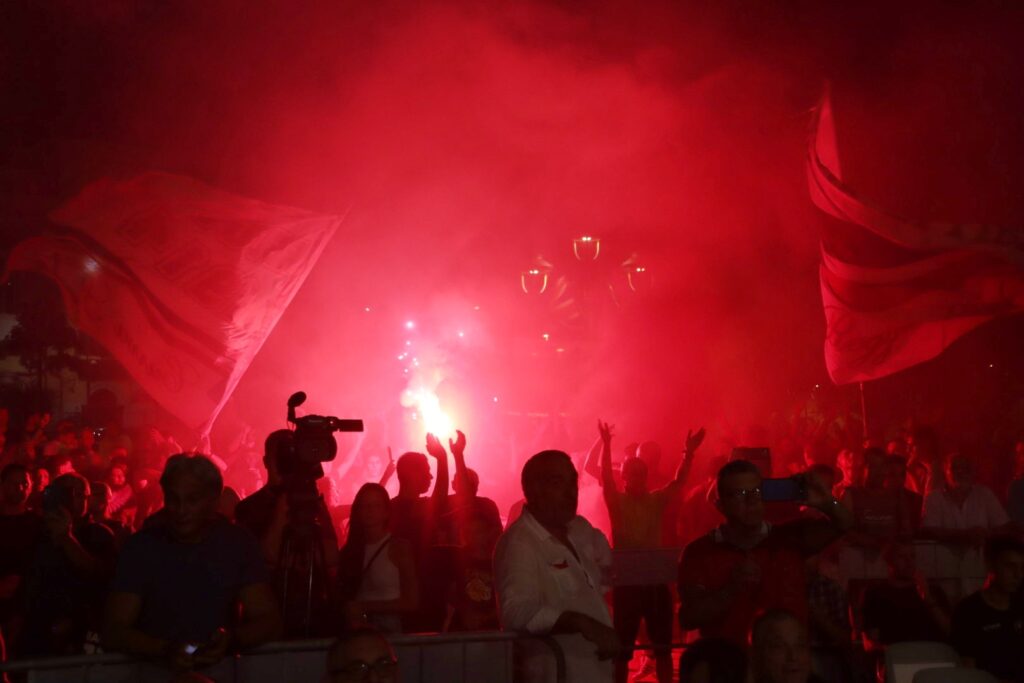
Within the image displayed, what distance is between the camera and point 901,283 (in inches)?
387

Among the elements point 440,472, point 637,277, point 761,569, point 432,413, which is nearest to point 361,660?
point 761,569

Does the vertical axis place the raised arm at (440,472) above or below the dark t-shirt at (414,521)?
above

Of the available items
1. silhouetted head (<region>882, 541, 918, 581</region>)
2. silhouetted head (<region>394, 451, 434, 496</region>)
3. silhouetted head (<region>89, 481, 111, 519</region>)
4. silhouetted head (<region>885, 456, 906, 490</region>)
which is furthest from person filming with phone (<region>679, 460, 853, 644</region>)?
silhouetted head (<region>89, 481, 111, 519</region>)

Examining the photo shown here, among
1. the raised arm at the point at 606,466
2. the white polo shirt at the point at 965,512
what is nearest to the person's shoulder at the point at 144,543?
the raised arm at the point at 606,466

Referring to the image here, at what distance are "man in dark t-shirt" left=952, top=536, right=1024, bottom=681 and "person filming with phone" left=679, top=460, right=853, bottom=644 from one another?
1176 mm

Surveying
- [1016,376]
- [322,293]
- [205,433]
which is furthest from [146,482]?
[322,293]

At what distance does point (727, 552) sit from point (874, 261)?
6.81 meters

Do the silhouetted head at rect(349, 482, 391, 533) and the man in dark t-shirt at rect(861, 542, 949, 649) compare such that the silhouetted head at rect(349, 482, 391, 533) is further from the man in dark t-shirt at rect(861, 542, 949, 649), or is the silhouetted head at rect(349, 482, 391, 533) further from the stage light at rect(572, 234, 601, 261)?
the stage light at rect(572, 234, 601, 261)

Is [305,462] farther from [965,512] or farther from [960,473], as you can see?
[960,473]

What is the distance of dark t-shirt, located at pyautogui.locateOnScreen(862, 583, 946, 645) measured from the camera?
225 inches

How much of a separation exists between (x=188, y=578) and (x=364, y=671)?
74cm

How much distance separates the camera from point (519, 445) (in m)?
21.2

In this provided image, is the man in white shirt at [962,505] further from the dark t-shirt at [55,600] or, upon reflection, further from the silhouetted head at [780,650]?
the dark t-shirt at [55,600]

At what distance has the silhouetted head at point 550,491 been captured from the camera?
4258 mm
